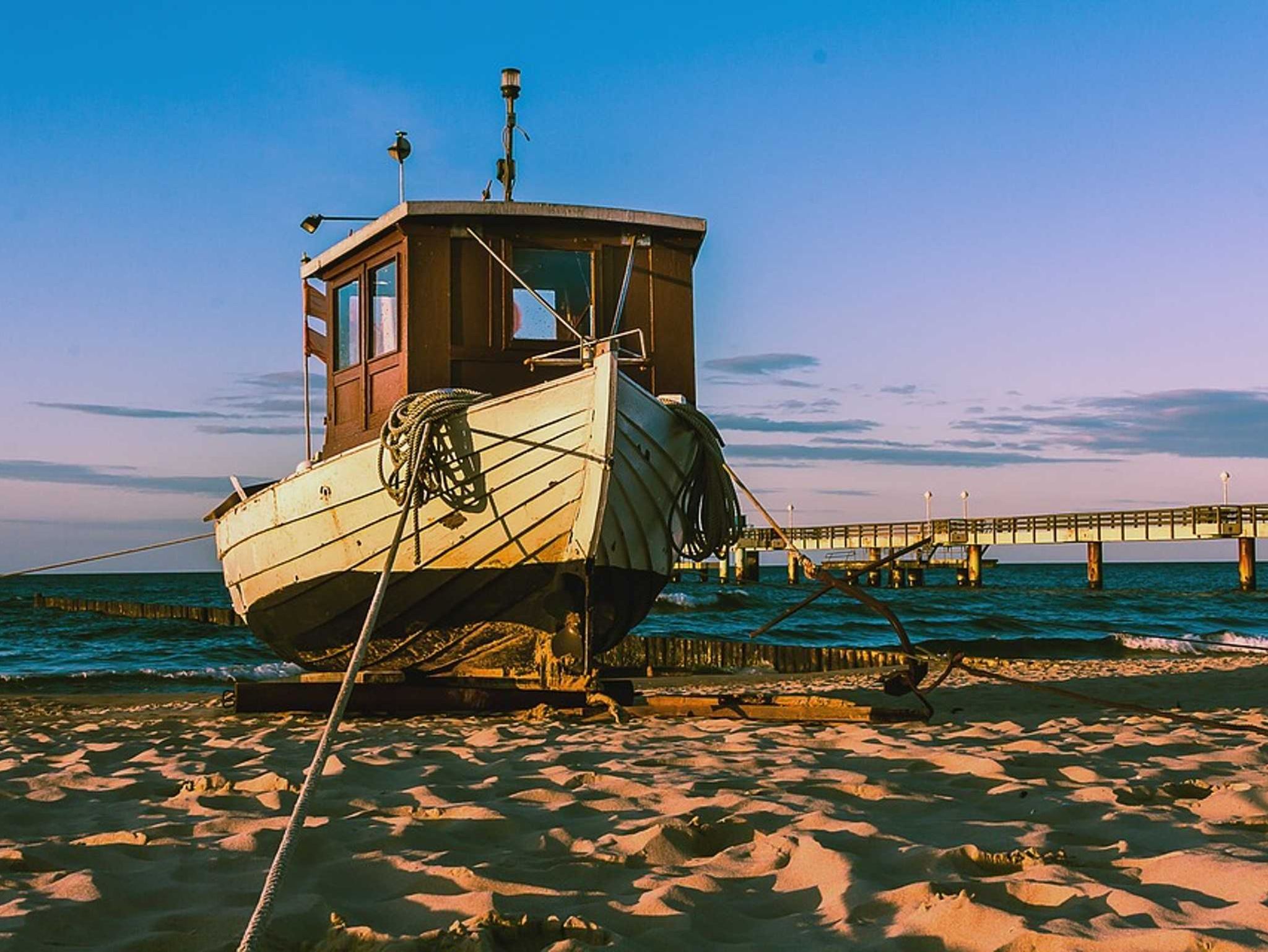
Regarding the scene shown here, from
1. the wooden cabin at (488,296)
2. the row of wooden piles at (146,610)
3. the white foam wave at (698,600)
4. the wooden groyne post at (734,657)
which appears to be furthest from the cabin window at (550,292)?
the white foam wave at (698,600)

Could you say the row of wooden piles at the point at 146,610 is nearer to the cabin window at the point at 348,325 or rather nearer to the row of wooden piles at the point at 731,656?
the row of wooden piles at the point at 731,656

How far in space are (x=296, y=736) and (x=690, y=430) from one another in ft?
11.2

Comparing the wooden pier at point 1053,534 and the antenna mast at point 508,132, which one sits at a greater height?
the antenna mast at point 508,132

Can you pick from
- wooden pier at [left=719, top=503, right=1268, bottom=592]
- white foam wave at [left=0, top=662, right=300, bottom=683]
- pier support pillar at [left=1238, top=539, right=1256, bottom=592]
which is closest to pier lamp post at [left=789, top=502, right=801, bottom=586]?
wooden pier at [left=719, top=503, right=1268, bottom=592]

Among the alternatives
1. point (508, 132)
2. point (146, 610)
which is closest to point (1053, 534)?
point (146, 610)

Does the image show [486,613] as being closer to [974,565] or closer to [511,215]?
[511,215]

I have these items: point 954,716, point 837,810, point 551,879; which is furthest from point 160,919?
point 954,716

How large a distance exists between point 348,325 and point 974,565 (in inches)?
1787

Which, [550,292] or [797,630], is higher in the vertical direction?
[550,292]

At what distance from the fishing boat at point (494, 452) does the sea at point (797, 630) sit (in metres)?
6.91

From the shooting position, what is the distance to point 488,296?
868cm

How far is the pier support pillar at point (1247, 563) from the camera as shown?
143 feet

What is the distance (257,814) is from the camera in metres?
3.98

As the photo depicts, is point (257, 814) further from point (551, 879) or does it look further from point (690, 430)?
point (690, 430)
